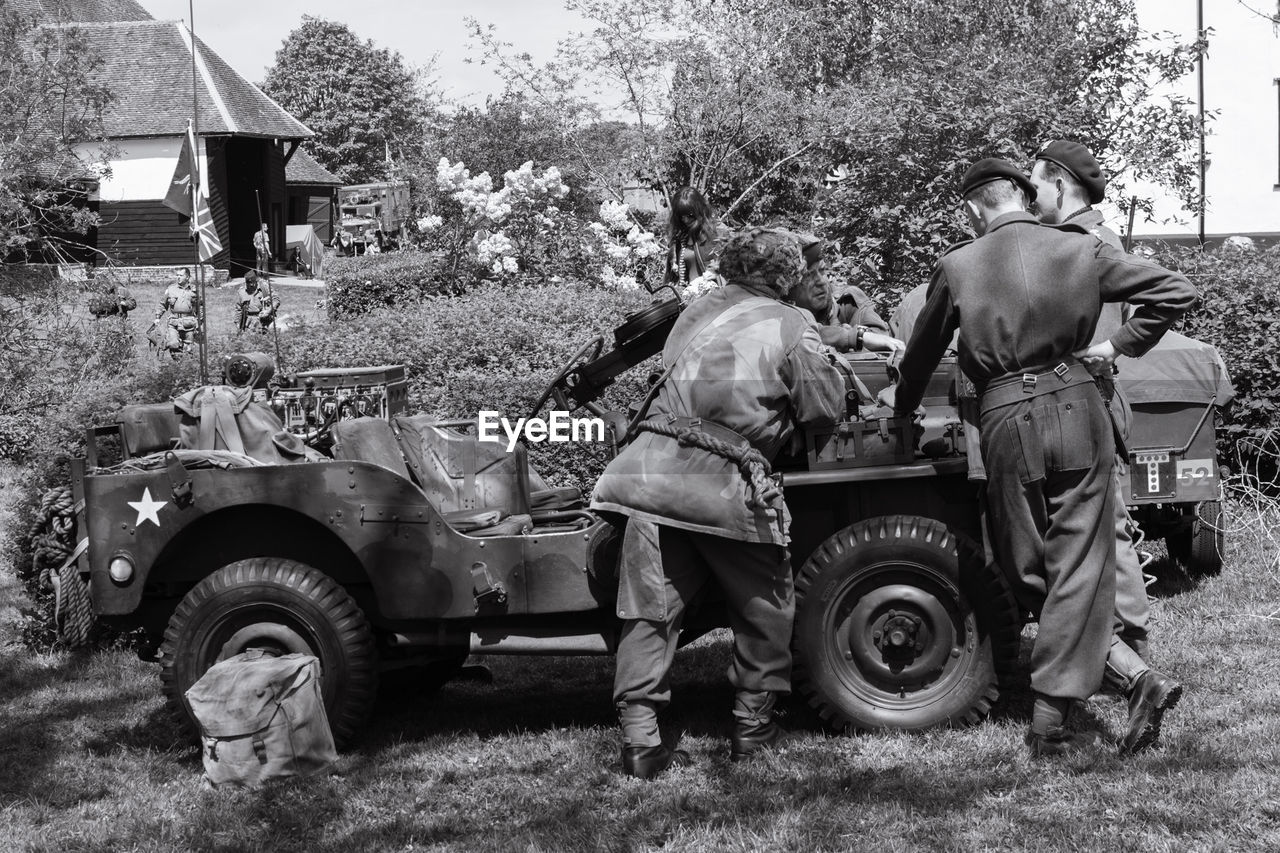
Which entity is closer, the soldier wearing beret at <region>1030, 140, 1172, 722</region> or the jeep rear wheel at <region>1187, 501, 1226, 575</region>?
the soldier wearing beret at <region>1030, 140, 1172, 722</region>

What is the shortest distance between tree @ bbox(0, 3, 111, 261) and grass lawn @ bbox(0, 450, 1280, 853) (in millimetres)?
11244

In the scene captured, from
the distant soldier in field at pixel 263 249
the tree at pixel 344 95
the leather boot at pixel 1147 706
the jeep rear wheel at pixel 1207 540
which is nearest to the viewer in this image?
the leather boot at pixel 1147 706

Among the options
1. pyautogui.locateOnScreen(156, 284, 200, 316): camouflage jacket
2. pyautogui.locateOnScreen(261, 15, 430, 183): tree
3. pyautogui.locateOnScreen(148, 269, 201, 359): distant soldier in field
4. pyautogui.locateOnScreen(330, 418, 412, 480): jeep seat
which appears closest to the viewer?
pyautogui.locateOnScreen(330, 418, 412, 480): jeep seat

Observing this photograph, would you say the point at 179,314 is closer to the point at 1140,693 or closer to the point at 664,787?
the point at 664,787

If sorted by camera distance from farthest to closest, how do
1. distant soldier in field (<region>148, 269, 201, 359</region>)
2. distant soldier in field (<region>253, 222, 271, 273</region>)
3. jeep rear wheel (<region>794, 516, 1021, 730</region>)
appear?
distant soldier in field (<region>253, 222, 271, 273</region>) → distant soldier in field (<region>148, 269, 201, 359</region>) → jeep rear wheel (<region>794, 516, 1021, 730</region>)

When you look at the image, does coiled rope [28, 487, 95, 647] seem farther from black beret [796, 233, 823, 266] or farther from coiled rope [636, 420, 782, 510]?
black beret [796, 233, 823, 266]

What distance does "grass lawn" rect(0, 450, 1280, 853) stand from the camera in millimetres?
4234

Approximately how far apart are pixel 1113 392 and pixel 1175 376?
1946 millimetres

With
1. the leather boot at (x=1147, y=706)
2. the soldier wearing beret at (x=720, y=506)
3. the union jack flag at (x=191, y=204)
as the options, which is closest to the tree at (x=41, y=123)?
the union jack flag at (x=191, y=204)

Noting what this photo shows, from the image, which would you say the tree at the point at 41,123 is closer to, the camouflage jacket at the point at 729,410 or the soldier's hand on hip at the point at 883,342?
the soldier's hand on hip at the point at 883,342

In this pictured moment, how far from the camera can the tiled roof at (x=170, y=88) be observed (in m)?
36.4

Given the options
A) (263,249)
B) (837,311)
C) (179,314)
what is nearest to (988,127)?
(837,311)

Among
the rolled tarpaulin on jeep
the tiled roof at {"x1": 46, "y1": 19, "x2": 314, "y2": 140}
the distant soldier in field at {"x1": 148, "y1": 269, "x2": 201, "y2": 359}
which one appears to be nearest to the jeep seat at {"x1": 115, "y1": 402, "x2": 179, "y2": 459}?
the rolled tarpaulin on jeep

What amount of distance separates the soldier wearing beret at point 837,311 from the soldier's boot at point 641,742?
5.12ft
